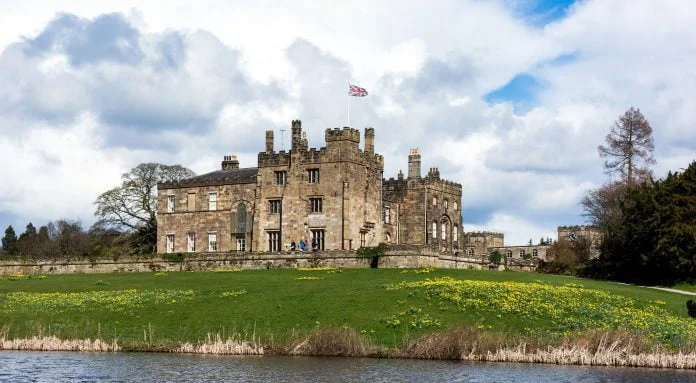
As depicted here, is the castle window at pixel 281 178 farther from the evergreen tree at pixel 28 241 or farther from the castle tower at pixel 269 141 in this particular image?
the evergreen tree at pixel 28 241

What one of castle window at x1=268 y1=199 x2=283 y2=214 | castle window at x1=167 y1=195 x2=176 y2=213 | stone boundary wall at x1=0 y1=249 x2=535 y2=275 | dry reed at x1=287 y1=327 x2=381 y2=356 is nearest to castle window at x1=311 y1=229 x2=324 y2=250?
castle window at x1=268 y1=199 x2=283 y2=214

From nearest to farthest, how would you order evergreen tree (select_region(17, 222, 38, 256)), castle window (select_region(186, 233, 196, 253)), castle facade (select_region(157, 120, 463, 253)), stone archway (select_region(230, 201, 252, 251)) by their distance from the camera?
castle facade (select_region(157, 120, 463, 253)) < stone archway (select_region(230, 201, 252, 251)) < castle window (select_region(186, 233, 196, 253)) < evergreen tree (select_region(17, 222, 38, 256))

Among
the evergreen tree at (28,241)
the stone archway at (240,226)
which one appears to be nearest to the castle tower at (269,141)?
the stone archway at (240,226)

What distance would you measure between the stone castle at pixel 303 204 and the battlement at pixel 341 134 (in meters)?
0.08

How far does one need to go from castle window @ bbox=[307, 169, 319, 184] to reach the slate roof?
5.31 metres

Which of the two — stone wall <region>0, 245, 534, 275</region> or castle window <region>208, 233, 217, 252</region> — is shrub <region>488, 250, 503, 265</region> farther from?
castle window <region>208, 233, 217, 252</region>

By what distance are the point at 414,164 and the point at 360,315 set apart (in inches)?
1835

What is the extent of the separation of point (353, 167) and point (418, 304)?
31912mm

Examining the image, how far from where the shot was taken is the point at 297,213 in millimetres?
80000

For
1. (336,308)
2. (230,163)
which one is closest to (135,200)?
(230,163)

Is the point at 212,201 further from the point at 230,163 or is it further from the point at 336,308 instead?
the point at 336,308

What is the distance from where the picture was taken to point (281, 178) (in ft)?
267

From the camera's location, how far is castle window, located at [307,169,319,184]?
7969 centimetres

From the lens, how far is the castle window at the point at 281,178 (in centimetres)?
8094
